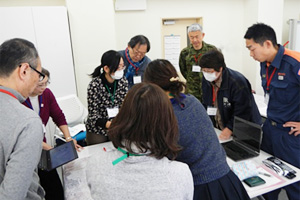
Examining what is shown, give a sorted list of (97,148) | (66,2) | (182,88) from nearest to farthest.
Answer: (182,88) → (97,148) → (66,2)

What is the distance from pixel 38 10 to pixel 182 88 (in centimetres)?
293

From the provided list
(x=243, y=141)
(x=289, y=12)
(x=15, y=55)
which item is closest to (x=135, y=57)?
(x=243, y=141)

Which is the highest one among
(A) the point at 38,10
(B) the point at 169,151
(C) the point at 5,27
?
(A) the point at 38,10

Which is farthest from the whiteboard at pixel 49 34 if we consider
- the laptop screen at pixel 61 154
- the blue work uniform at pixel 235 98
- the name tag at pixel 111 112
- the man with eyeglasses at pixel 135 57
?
the blue work uniform at pixel 235 98

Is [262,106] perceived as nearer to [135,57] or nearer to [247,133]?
[247,133]

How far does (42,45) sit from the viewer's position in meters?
3.38

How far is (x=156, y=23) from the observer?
434 cm

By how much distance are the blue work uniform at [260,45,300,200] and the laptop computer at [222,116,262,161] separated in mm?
263

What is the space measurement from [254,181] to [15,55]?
4.57ft

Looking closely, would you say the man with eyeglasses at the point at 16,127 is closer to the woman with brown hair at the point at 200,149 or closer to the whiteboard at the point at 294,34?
the woman with brown hair at the point at 200,149

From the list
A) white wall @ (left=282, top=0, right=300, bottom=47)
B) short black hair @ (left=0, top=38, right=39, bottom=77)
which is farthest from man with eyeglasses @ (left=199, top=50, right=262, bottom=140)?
white wall @ (left=282, top=0, right=300, bottom=47)

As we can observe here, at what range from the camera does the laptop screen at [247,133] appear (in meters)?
1.64

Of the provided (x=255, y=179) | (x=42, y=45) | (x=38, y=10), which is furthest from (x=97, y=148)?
(x=38, y=10)

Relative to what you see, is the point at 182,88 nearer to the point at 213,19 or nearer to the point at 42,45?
the point at 42,45
